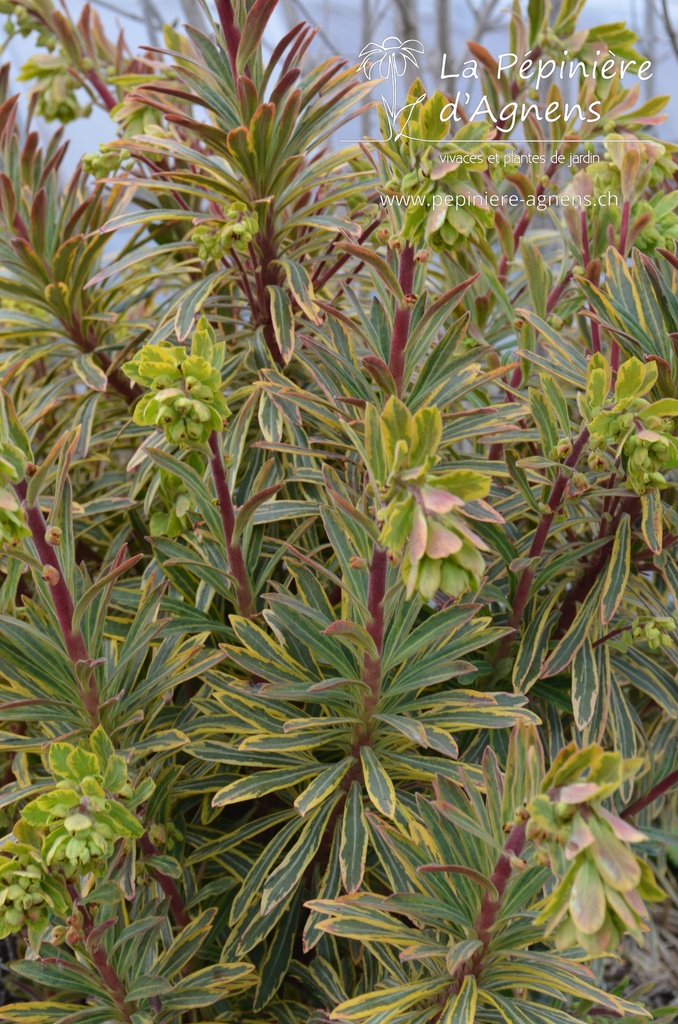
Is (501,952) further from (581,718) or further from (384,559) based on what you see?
(384,559)

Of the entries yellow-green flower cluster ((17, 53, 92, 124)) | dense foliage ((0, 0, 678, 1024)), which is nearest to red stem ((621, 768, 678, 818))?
dense foliage ((0, 0, 678, 1024))

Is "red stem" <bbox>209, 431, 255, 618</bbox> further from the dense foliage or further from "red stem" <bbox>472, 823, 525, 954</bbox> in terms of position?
"red stem" <bbox>472, 823, 525, 954</bbox>

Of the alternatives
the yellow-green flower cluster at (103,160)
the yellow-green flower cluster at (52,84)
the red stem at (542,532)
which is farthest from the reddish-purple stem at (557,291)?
the yellow-green flower cluster at (52,84)

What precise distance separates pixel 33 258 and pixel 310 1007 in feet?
3.69

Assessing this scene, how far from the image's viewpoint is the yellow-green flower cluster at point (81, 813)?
0.71 m

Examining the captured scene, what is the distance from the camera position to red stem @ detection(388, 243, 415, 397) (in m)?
0.92

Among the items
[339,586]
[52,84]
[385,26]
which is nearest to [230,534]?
[339,586]

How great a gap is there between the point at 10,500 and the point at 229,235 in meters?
0.50

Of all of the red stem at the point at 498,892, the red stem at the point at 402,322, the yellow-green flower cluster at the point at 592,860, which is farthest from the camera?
the red stem at the point at 402,322

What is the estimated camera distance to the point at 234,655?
948 mm

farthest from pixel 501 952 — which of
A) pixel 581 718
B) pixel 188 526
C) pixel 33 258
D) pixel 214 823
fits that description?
pixel 33 258

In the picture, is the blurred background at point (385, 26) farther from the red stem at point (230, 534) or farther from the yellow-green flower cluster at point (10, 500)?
the yellow-green flower cluster at point (10, 500)

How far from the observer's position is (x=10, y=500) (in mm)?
714

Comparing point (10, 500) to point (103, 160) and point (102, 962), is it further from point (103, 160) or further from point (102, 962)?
point (103, 160)
